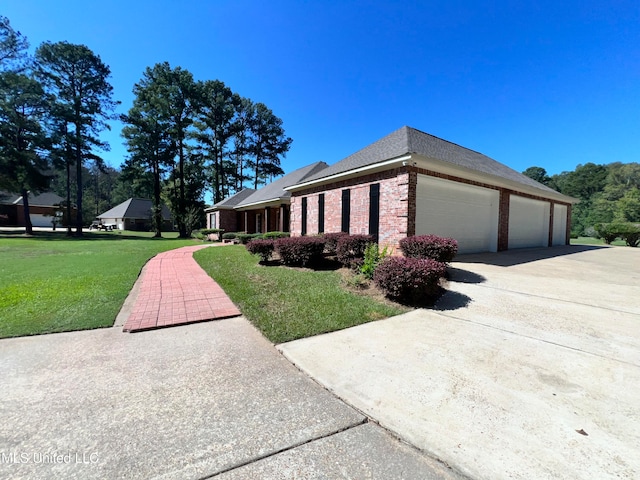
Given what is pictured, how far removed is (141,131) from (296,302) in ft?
115

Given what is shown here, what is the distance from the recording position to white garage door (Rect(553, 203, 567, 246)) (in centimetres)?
1752

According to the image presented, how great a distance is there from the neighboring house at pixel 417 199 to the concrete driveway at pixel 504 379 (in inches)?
182

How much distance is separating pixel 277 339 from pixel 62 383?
2281 millimetres

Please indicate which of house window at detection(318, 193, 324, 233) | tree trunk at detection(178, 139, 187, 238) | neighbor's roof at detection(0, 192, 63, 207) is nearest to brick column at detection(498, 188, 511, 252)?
house window at detection(318, 193, 324, 233)

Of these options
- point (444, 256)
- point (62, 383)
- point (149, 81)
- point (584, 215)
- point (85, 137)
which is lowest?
point (62, 383)

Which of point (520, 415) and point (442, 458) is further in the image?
point (520, 415)

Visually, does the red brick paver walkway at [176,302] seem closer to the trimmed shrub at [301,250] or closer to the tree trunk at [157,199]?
the trimmed shrub at [301,250]

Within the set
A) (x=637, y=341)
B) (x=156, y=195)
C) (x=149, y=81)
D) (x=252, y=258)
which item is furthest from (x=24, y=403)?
(x=149, y=81)

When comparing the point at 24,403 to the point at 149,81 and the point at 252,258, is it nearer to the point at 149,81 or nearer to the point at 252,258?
the point at 252,258

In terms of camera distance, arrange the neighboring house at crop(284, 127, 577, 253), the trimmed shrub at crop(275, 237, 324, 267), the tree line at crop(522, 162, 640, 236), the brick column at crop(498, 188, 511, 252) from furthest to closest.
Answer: the tree line at crop(522, 162, 640, 236) → the brick column at crop(498, 188, 511, 252) → the neighboring house at crop(284, 127, 577, 253) → the trimmed shrub at crop(275, 237, 324, 267)

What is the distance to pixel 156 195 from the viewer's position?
32.9m

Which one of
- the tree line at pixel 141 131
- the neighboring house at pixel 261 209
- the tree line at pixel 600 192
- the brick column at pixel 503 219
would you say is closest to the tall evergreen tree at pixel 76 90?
the tree line at pixel 141 131

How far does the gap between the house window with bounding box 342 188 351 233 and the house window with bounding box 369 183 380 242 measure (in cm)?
132

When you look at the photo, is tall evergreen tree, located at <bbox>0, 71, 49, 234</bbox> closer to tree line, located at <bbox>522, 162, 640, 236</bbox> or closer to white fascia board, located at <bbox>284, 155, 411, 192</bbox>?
white fascia board, located at <bbox>284, 155, 411, 192</bbox>
